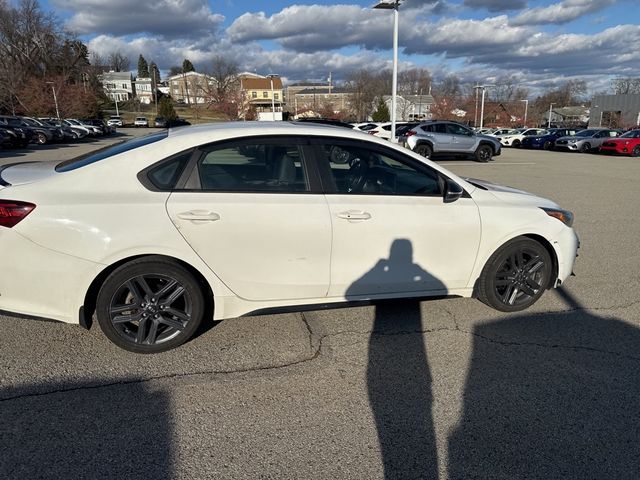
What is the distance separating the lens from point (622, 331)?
11.8 feet

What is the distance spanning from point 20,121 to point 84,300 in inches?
1436

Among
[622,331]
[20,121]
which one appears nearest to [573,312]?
[622,331]

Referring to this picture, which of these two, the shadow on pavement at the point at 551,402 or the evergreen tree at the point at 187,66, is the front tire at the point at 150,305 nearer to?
the shadow on pavement at the point at 551,402

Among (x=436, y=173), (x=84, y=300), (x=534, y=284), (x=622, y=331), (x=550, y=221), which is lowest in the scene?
(x=622, y=331)

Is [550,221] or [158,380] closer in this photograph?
[158,380]

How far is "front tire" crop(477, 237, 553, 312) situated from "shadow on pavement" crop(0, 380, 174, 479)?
2752 mm

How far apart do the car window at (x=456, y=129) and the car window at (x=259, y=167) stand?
55.0 feet

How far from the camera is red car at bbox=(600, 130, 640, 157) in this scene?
75.1 feet

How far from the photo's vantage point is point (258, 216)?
3023 millimetres

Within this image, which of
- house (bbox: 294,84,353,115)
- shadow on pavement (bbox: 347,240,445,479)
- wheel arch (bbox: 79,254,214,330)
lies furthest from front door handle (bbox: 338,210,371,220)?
house (bbox: 294,84,353,115)

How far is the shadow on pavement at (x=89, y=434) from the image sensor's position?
2.13m

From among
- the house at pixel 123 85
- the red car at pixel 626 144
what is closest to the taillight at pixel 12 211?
the red car at pixel 626 144

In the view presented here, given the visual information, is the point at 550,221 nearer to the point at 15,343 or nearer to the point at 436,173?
the point at 436,173

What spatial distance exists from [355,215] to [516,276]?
5.52ft
